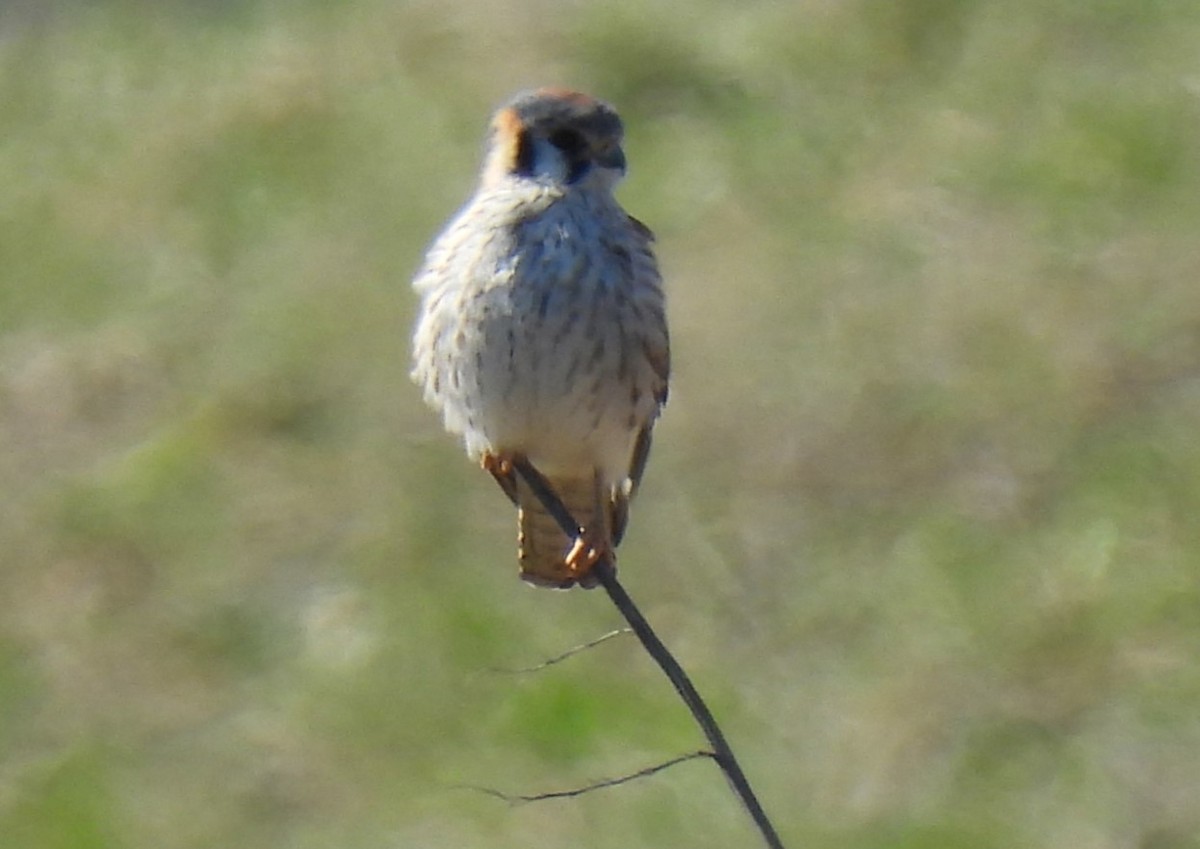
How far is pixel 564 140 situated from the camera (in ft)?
19.0

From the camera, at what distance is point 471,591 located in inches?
339

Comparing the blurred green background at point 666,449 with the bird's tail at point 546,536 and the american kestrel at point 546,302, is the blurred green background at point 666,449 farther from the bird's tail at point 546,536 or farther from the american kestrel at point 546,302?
the american kestrel at point 546,302

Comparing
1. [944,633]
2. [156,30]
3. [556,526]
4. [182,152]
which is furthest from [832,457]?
[156,30]

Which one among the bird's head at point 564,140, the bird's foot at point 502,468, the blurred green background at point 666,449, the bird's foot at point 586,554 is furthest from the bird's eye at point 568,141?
the blurred green background at point 666,449

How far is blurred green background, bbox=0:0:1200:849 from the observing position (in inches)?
314

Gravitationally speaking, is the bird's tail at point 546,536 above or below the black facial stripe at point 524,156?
below

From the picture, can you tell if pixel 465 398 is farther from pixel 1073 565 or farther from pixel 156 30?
pixel 156 30

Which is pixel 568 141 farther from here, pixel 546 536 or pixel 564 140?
pixel 546 536

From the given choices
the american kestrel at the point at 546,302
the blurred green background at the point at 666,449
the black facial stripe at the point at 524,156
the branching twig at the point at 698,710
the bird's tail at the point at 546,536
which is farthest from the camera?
the blurred green background at the point at 666,449

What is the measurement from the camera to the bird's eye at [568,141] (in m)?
5.77

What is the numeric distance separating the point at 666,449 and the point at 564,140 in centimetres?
328

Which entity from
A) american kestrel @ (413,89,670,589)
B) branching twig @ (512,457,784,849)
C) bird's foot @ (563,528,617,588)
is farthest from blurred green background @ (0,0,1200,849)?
branching twig @ (512,457,784,849)

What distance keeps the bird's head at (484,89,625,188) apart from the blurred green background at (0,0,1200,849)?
2.42 m

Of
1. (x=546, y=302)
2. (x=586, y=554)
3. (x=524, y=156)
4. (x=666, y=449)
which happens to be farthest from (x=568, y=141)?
(x=666, y=449)
